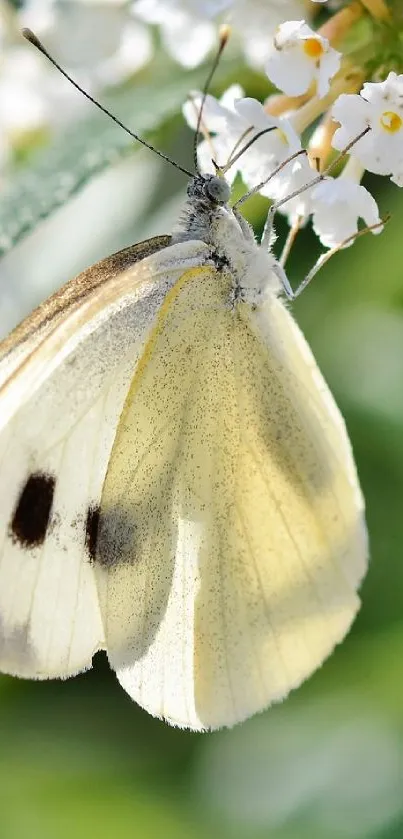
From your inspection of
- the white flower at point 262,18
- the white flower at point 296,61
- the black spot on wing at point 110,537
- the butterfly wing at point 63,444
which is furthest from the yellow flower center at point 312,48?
the black spot on wing at point 110,537

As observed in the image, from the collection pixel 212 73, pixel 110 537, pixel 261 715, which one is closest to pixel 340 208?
pixel 212 73

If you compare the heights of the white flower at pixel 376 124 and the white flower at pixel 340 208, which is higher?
the white flower at pixel 376 124

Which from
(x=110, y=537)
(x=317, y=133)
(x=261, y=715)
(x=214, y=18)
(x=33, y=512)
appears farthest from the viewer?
(x=261, y=715)

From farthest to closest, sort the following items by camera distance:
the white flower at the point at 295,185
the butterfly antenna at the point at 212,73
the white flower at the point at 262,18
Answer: the white flower at the point at 262,18 < the butterfly antenna at the point at 212,73 < the white flower at the point at 295,185

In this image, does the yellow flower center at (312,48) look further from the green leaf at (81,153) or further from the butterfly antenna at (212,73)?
the green leaf at (81,153)

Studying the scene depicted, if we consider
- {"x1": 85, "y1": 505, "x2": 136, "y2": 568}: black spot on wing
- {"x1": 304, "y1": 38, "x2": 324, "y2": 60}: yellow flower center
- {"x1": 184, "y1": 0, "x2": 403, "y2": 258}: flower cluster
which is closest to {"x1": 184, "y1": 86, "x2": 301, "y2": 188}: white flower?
{"x1": 184, "y1": 0, "x2": 403, "y2": 258}: flower cluster

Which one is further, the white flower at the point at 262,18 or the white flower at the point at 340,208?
the white flower at the point at 262,18

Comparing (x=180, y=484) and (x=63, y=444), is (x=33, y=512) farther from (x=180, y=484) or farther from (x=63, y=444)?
(x=180, y=484)

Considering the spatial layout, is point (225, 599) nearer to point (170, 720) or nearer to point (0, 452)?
point (170, 720)
